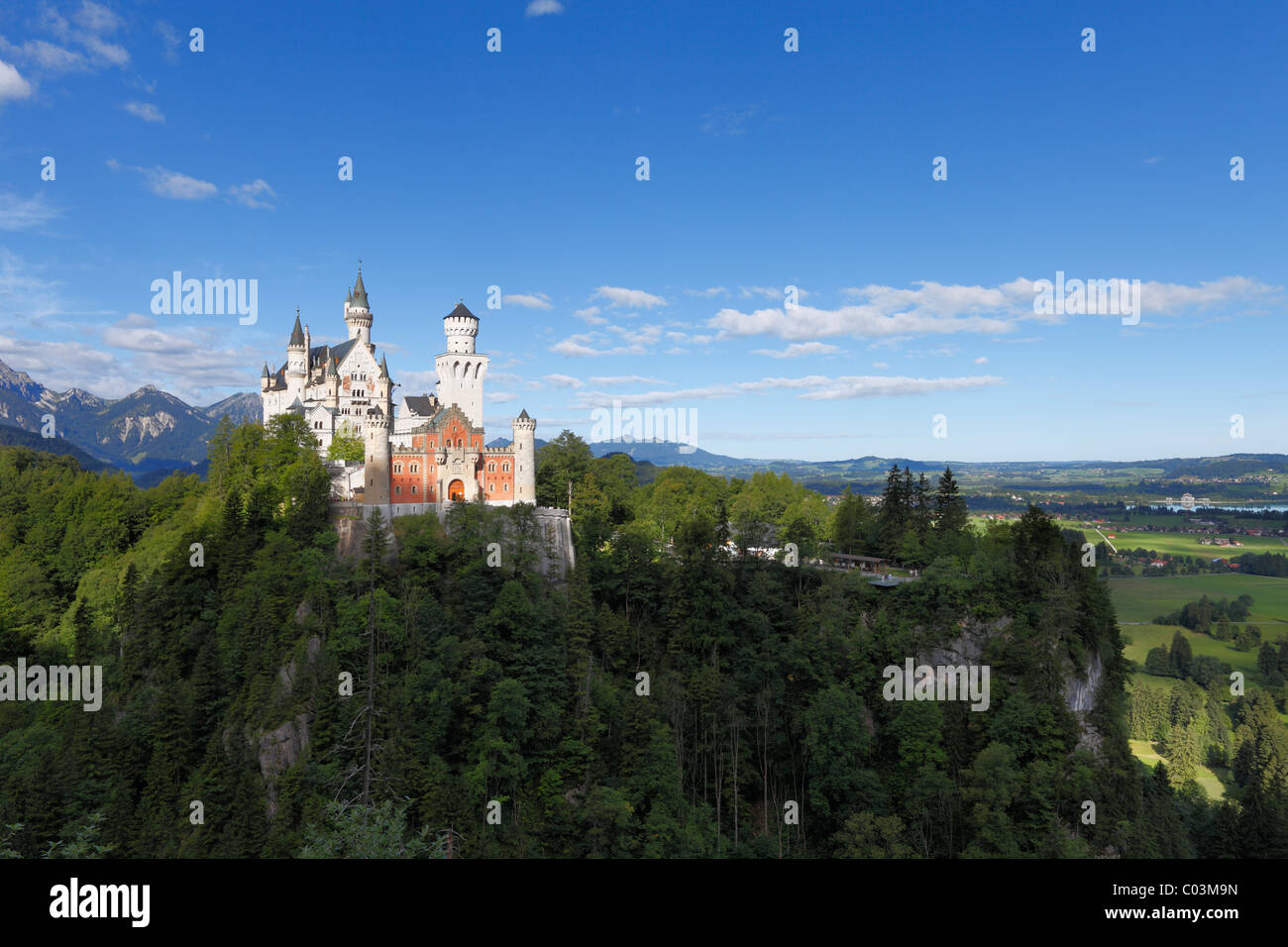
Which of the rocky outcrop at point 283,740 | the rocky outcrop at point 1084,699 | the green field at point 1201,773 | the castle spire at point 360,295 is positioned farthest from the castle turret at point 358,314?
the green field at point 1201,773

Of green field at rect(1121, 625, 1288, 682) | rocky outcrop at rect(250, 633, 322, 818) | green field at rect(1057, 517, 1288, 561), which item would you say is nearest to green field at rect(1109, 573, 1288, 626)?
green field at rect(1121, 625, 1288, 682)

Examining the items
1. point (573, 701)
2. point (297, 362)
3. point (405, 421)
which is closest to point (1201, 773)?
point (573, 701)

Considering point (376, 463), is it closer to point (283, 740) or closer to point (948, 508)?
point (283, 740)

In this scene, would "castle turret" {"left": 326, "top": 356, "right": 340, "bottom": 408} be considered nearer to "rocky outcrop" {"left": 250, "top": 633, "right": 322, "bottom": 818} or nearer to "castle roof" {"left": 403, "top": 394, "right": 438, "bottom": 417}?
"castle roof" {"left": 403, "top": 394, "right": 438, "bottom": 417}

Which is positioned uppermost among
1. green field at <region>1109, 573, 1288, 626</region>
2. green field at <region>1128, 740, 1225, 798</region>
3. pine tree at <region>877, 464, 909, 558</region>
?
pine tree at <region>877, 464, 909, 558</region>

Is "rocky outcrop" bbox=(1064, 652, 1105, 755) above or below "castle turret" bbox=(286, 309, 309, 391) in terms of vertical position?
below

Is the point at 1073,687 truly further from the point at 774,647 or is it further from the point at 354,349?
the point at 354,349

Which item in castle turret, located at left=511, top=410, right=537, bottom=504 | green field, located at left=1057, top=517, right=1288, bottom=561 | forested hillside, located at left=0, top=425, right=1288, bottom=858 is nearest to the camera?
forested hillside, located at left=0, top=425, right=1288, bottom=858
